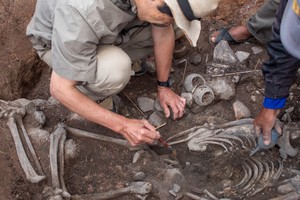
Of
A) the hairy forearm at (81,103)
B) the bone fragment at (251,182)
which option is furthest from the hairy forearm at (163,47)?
the bone fragment at (251,182)

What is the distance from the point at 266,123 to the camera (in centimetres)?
231

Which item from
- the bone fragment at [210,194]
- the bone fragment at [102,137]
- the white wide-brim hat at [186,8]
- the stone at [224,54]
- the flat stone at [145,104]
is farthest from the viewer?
the stone at [224,54]

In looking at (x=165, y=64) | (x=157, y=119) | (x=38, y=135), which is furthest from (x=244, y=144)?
(x=38, y=135)

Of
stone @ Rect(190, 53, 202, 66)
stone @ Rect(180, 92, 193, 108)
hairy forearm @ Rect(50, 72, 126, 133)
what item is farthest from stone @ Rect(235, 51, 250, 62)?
hairy forearm @ Rect(50, 72, 126, 133)

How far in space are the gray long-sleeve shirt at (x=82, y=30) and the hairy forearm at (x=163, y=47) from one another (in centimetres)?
39

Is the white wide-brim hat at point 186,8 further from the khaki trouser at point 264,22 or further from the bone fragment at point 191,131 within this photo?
the khaki trouser at point 264,22

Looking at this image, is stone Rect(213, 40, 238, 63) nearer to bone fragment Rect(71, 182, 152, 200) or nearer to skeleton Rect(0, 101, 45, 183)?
bone fragment Rect(71, 182, 152, 200)

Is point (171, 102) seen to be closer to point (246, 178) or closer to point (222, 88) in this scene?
point (222, 88)

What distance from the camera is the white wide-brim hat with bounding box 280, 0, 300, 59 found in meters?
1.66

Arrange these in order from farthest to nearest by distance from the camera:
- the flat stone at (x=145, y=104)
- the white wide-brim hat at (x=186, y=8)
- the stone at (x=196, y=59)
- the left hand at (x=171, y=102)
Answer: the stone at (x=196, y=59) → the flat stone at (x=145, y=104) → the left hand at (x=171, y=102) → the white wide-brim hat at (x=186, y=8)

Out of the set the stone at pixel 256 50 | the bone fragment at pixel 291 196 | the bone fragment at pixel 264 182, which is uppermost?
the stone at pixel 256 50

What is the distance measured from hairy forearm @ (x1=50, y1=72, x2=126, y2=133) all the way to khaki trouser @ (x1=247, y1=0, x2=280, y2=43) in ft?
4.45

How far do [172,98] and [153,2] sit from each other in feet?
3.01

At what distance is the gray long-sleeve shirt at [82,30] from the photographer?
2.11m
